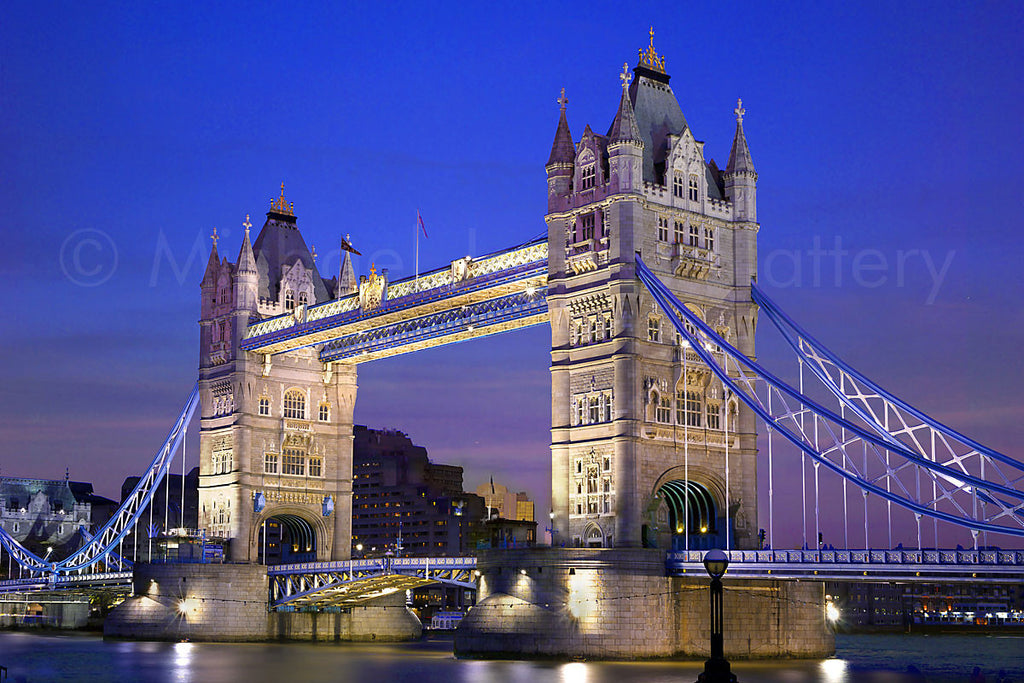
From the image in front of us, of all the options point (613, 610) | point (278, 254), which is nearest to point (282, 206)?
point (278, 254)

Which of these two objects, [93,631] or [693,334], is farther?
[93,631]

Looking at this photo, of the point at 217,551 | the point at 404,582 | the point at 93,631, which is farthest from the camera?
the point at 93,631

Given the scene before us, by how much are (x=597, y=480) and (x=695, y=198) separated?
14146 mm

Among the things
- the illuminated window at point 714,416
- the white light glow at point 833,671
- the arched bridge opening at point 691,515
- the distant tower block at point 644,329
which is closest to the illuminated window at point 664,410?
the distant tower block at point 644,329

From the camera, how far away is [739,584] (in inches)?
2601

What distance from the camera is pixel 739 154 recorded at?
73.4 meters

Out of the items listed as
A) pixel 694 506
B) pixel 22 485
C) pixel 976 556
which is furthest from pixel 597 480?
pixel 22 485

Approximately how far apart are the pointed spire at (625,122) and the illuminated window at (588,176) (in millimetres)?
1684

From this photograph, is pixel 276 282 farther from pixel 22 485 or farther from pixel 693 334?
pixel 22 485

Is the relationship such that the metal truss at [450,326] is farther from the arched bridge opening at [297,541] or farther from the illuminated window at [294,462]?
the arched bridge opening at [297,541]

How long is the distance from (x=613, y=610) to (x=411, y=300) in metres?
24.5

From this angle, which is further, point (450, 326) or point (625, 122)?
point (450, 326)

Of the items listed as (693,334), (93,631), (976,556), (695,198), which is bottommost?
(93,631)

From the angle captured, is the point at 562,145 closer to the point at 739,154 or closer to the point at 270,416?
the point at 739,154
